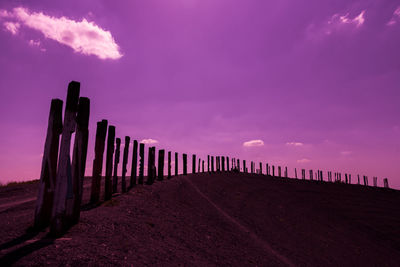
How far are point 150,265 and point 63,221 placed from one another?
68.7 inches

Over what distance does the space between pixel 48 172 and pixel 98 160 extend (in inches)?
124

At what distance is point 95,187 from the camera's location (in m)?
8.34

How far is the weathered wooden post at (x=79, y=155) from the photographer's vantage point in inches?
211

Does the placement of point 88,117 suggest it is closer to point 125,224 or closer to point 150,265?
point 125,224

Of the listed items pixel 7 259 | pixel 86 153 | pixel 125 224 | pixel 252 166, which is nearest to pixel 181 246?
pixel 125 224

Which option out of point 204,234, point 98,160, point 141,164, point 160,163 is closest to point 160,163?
point 160,163

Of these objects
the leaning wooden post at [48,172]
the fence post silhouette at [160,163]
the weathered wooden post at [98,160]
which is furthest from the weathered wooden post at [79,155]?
the fence post silhouette at [160,163]

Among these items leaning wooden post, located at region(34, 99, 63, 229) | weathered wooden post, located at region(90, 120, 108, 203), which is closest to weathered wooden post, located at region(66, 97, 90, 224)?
leaning wooden post, located at region(34, 99, 63, 229)

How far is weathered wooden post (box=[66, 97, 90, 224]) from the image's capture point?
5.37 m

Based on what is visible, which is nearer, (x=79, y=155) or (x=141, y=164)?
(x=79, y=155)

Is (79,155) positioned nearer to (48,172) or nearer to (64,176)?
(48,172)

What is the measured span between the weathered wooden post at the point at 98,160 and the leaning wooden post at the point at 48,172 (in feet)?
9.82

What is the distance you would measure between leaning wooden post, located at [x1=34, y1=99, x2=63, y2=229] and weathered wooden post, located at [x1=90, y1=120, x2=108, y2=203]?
2.99 m

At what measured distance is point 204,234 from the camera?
7.35 meters
